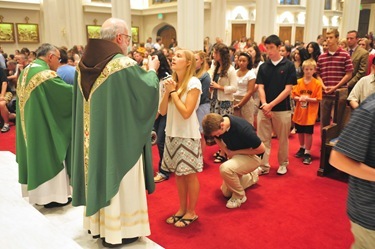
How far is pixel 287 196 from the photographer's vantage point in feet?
13.6

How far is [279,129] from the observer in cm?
471

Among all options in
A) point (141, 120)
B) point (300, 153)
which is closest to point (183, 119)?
point (141, 120)

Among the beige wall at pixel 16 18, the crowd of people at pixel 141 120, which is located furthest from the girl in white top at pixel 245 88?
the beige wall at pixel 16 18

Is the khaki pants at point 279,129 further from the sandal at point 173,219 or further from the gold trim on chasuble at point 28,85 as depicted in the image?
the gold trim on chasuble at point 28,85

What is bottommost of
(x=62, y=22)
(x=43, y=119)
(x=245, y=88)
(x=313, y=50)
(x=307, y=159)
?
(x=307, y=159)

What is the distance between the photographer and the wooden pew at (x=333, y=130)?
467 cm

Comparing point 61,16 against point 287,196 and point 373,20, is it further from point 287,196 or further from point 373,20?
point 373,20

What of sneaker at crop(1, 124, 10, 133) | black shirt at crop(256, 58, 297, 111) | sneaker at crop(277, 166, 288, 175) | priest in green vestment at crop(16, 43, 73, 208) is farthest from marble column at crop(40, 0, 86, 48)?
sneaker at crop(277, 166, 288, 175)

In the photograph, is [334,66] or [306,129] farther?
[334,66]

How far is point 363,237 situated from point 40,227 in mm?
2709

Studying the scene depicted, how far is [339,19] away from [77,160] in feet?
86.5

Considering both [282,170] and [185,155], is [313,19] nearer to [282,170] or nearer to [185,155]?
[282,170]

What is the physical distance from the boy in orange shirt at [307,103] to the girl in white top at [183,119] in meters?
2.50

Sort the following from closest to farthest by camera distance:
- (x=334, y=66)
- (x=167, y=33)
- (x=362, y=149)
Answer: (x=362, y=149)
(x=334, y=66)
(x=167, y=33)
